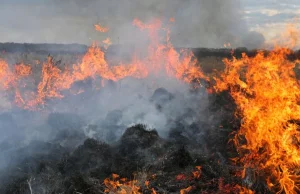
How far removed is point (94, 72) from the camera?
102 ft

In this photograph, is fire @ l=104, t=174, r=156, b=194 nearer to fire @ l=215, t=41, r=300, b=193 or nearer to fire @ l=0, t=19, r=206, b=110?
fire @ l=215, t=41, r=300, b=193

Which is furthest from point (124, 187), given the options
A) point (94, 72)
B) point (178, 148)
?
point (94, 72)

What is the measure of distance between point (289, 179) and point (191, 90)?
1604 centimetres

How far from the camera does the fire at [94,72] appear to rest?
27766 millimetres

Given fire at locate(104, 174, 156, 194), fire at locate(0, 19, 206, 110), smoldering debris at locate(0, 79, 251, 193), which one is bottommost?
fire at locate(104, 174, 156, 194)

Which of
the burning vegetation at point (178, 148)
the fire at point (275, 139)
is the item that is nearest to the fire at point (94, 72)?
the burning vegetation at point (178, 148)

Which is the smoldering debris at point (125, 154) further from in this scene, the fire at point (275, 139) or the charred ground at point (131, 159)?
the fire at point (275, 139)

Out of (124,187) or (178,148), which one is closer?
(124,187)

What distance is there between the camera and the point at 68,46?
68.9 m

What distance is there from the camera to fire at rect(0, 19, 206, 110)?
2777 cm

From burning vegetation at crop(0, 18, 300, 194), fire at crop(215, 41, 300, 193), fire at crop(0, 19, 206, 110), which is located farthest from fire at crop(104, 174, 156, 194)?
fire at crop(0, 19, 206, 110)

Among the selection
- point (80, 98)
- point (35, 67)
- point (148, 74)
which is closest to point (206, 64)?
point (148, 74)

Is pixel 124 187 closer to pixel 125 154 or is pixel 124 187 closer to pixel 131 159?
pixel 131 159

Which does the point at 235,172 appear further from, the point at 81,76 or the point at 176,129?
the point at 81,76
